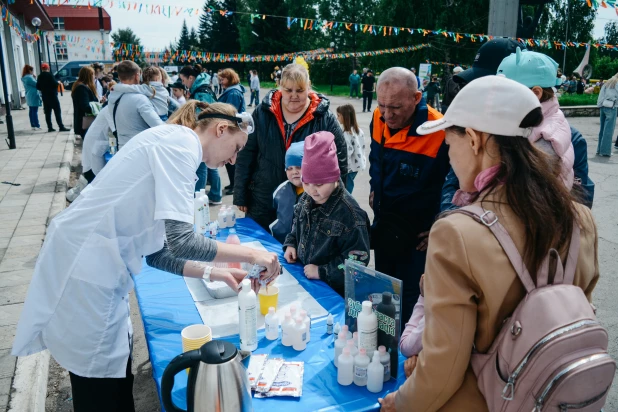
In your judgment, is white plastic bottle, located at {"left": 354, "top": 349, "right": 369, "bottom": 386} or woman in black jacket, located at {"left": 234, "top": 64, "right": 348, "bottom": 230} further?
woman in black jacket, located at {"left": 234, "top": 64, "right": 348, "bottom": 230}

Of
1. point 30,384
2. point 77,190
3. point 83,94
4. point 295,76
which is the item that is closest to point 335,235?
point 295,76

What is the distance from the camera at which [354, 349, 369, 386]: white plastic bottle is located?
5.71 ft

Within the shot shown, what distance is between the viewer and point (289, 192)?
11.3 ft

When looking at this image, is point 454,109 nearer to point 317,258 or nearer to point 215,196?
point 317,258

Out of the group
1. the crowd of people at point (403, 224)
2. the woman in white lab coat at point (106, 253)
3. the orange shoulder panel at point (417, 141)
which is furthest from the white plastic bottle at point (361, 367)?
the orange shoulder panel at point (417, 141)

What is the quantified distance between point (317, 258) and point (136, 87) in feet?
12.3

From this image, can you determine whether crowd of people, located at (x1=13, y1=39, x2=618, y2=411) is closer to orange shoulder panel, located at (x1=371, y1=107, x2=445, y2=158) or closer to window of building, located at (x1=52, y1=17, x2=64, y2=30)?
orange shoulder panel, located at (x1=371, y1=107, x2=445, y2=158)

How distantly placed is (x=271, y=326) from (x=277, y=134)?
211 centimetres

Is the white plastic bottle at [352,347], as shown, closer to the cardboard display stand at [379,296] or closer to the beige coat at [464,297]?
the cardboard display stand at [379,296]

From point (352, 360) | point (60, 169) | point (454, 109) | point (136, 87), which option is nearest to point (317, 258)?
point (352, 360)

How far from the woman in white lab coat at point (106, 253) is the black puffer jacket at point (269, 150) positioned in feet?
6.45

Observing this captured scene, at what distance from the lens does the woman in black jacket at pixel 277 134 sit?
376 cm

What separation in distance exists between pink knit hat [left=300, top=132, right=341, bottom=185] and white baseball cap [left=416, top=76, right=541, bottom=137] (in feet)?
4.24

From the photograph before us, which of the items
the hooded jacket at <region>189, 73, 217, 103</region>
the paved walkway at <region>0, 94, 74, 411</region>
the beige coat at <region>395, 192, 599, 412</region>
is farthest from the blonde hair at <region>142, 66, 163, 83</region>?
the beige coat at <region>395, 192, 599, 412</region>
